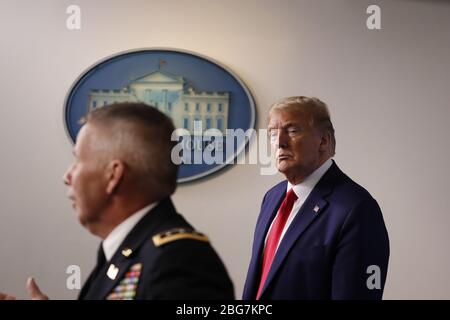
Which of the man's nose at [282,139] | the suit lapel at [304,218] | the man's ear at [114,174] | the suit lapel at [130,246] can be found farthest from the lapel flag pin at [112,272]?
the man's nose at [282,139]

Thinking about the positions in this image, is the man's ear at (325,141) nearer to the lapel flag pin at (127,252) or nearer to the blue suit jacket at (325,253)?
the blue suit jacket at (325,253)

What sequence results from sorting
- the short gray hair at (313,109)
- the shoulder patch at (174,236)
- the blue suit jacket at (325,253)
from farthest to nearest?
the short gray hair at (313,109), the blue suit jacket at (325,253), the shoulder patch at (174,236)

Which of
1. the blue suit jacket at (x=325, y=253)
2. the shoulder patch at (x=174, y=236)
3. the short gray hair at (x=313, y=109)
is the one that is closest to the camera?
the shoulder patch at (x=174, y=236)

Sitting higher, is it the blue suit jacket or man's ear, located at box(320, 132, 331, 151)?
man's ear, located at box(320, 132, 331, 151)

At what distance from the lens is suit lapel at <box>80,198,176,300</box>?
796 mm

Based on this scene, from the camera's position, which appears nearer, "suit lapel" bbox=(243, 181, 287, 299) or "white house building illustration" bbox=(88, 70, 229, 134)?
"suit lapel" bbox=(243, 181, 287, 299)

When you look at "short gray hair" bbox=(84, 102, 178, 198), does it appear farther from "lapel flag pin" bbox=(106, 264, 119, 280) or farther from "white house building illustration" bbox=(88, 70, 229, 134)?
"white house building illustration" bbox=(88, 70, 229, 134)

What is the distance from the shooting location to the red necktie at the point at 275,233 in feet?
3.71

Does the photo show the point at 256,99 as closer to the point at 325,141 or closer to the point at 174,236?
the point at 325,141

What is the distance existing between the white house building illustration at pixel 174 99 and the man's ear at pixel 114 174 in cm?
47

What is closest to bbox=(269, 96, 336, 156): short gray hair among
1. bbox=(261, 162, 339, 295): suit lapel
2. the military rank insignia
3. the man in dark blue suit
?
the man in dark blue suit

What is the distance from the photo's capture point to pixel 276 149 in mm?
1211

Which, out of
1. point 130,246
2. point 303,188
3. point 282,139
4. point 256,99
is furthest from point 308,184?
point 130,246

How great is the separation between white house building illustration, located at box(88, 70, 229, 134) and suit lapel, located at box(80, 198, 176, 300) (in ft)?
1.58
